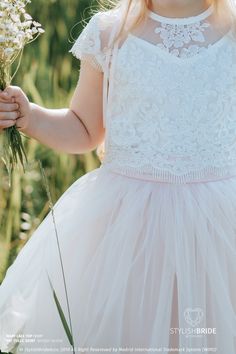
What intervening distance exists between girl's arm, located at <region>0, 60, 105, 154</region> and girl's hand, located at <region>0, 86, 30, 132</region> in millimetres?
39

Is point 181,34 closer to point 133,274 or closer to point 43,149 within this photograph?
point 133,274

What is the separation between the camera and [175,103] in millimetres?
1870

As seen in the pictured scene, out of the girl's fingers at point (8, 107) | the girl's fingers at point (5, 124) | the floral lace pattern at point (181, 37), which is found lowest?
the girl's fingers at point (5, 124)

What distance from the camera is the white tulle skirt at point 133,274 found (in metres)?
1.72

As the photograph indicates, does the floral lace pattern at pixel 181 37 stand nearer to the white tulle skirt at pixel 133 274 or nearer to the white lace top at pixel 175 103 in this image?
the white lace top at pixel 175 103

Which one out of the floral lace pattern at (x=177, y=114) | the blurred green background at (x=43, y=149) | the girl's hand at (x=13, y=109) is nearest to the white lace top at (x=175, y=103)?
the floral lace pattern at (x=177, y=114)

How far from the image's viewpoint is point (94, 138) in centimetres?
204

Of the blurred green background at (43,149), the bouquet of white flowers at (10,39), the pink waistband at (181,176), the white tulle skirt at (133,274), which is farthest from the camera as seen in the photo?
the blurred green background at (43,149)

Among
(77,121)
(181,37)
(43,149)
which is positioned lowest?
(43,149)

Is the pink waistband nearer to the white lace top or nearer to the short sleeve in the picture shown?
the white lace top

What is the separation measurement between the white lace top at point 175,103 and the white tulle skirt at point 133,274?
0.05 meters

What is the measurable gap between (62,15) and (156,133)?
139cm

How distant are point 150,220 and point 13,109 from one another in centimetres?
39

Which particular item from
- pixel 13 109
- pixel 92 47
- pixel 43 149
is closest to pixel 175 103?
pixel 92 47
